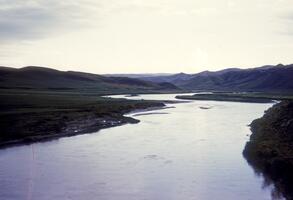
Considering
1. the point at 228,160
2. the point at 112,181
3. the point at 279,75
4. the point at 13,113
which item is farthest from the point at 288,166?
the point at 279,75

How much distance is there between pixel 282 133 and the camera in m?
39.6

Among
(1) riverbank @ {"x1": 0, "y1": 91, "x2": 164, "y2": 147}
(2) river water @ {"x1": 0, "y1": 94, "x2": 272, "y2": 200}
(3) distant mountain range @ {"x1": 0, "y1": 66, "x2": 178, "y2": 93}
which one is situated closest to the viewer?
(2) river water @ {"x1": 0, "y1": 94, "x2": 272, "y2": 200}

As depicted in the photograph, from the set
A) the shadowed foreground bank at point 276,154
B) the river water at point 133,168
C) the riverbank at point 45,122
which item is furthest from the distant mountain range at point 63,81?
the shadowed foreground bank at point 276,154

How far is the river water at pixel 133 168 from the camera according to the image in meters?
25.4

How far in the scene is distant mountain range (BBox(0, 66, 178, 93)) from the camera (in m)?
144

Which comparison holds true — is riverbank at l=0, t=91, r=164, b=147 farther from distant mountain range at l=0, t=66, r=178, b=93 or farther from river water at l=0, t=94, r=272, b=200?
distant mountain range at l=0, t=66, r=178, b=93

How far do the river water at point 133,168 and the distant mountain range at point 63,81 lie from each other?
309 ft

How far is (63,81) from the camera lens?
535ft

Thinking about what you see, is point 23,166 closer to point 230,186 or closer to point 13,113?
point 230,186

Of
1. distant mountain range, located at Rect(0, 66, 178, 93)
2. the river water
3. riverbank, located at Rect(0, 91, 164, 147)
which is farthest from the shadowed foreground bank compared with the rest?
distant mountain range, located at Rect(0, 66, 178, 93)

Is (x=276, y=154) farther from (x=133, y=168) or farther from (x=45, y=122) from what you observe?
(x=45, y=122)

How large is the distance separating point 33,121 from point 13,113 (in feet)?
21.0

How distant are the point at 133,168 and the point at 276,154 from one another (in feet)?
31.2

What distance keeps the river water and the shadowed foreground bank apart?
0.69 m
